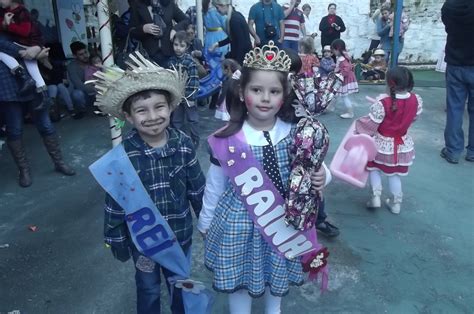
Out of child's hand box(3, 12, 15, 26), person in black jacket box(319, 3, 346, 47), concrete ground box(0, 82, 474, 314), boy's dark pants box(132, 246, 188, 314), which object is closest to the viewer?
boy's dark pants box(132, 246, 188, 314)

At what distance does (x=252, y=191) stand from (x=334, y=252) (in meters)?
1.46

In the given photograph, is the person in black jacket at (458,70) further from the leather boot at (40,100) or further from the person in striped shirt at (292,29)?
the leather boot at (40,100)

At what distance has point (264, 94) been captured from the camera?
2.02m

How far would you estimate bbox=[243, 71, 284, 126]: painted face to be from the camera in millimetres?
2016

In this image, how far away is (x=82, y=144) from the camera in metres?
5.61

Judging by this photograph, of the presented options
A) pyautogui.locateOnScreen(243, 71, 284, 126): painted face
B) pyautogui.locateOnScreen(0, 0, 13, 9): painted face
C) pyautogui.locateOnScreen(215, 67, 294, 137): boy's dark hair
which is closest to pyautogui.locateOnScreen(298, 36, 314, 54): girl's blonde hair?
pyautogui.locateOnScreen(0, 0, 13, 9): painted face

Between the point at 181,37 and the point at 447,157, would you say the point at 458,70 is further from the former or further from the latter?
the point at 181,37

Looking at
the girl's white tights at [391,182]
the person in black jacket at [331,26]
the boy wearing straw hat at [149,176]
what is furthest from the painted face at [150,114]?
the person in black jacket at [331,26]

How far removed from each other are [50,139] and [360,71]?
6.63m

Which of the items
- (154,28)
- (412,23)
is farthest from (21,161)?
(412,23)

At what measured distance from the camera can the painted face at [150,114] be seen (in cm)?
206

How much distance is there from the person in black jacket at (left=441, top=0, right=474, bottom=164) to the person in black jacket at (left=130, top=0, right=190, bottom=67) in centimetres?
297

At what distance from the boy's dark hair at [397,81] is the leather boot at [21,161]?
3.45 m

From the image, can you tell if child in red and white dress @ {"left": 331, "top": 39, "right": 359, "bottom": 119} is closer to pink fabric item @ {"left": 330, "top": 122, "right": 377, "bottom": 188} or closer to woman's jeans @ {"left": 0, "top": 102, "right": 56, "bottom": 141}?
pink fabric item @ {"left": 330, "top": 122, "right": 377, "bottom": 188}
